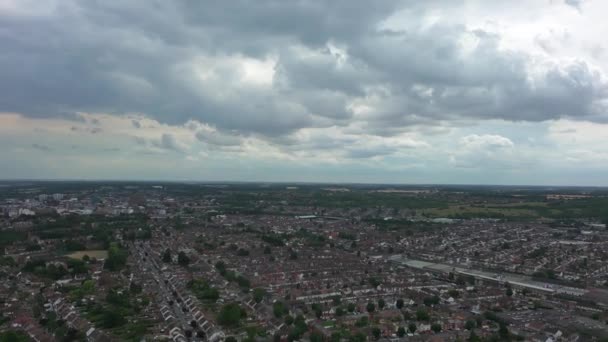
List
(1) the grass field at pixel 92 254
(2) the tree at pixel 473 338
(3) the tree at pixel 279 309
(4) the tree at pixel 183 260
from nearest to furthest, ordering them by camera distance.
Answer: (2) the tree at pixel 473 338 < (3) the tree at pixel 279 309 < (4) the tree at pixel 183 260 < (1) the grass field at pixel 92 254

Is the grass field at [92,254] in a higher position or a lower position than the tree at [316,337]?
lower

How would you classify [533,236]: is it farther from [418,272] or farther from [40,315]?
[40,315]

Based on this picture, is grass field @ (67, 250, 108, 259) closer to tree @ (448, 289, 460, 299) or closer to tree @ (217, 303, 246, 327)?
tree @ (217, 303, 246, 327)

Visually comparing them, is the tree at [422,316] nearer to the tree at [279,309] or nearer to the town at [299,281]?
the town at [299,281]

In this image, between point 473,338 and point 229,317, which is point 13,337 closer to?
point 229,317

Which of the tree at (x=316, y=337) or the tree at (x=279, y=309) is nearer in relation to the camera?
the tree at (x=316, y=337)

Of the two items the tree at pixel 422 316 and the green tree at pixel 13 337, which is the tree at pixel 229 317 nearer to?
the green tree at pixel 13 337

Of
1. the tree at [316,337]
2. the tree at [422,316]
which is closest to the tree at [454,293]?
the tree at [422,316]

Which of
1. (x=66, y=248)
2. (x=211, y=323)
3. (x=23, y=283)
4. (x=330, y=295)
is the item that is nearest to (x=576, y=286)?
(x=330, y=295)

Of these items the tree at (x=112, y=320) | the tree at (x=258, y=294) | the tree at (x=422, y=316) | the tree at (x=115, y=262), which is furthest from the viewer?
the tree at (x=115, y=262)
